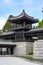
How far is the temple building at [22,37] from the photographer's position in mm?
36844

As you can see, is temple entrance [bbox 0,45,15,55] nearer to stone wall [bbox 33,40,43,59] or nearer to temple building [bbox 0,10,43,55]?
temple building [bbox 0,10,43,55]

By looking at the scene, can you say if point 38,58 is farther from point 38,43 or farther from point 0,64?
point 0,64

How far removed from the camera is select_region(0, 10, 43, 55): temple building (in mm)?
36844

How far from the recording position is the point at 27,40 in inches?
1475

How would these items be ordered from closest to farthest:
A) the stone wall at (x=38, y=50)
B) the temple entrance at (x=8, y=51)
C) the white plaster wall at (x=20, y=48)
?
the stone wall at (x=38, y=50)
the white plaster wall at (x=20, y=48)
the temple entrance at (x=8, y=51)

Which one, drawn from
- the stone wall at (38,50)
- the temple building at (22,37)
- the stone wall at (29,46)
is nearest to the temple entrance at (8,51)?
the temple building at (22,37)

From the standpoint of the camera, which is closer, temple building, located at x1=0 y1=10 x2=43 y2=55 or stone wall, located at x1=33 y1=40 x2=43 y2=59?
stone wall, located at x1=33 y1=40 x2=43 y2=59

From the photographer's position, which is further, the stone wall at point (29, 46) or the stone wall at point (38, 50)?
the stone wall at point (29, 46)

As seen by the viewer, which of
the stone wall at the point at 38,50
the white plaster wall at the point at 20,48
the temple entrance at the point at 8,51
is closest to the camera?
the stone wall at the point at 38,50

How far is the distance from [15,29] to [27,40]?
3.86 m

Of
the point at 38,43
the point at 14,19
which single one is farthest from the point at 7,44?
the point at 38,43

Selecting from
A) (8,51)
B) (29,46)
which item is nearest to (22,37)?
(29,46)

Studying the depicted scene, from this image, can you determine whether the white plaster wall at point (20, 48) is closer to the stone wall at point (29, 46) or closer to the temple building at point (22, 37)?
the temple building at point (22, 37)

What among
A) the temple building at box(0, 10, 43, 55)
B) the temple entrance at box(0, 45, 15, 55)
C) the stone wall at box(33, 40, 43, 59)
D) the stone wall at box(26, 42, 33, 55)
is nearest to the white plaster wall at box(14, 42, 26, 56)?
the temple building at box(0, 10, 43, 55)
